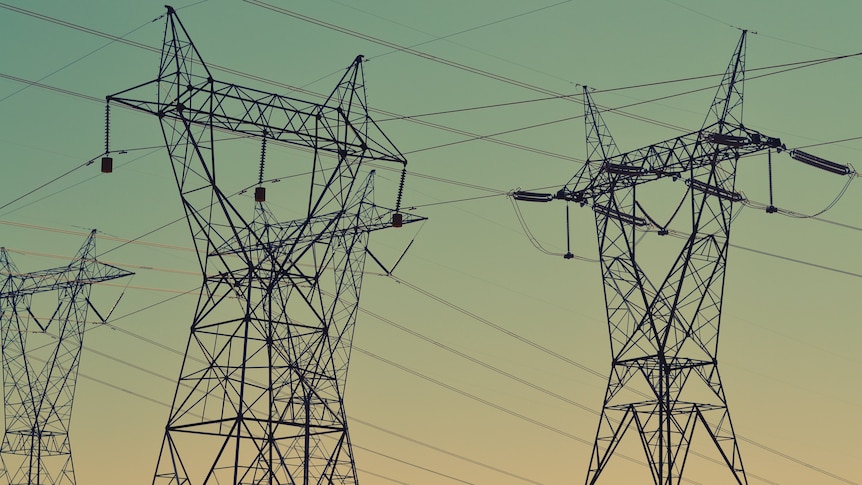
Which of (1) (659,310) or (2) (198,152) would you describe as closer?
(2) (198,152)

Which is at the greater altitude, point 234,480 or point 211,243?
point 211,243

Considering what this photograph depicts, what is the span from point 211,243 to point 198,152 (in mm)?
2467

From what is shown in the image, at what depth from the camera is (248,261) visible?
3228cm

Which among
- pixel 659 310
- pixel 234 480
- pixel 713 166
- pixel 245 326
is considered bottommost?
pixel 234 480

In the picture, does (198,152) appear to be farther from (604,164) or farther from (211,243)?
(604,164)

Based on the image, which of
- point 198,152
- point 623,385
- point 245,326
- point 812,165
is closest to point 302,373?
point 245,326

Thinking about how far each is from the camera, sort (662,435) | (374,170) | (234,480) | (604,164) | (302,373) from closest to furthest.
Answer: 1. (234,480)
2. (302,373)
3. (662,435)
4. (604,164)
5. (374,170)

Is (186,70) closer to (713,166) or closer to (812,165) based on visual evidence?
(713,166)

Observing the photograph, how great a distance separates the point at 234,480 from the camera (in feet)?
101

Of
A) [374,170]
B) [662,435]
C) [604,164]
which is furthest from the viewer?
[374,170]

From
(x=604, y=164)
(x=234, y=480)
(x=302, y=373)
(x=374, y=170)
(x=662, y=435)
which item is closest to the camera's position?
(x=234, y=480)

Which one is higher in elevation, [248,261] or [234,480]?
[248,261]

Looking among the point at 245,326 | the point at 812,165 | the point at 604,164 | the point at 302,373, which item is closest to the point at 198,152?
the point at 245,326

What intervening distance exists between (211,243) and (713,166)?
17588mm
